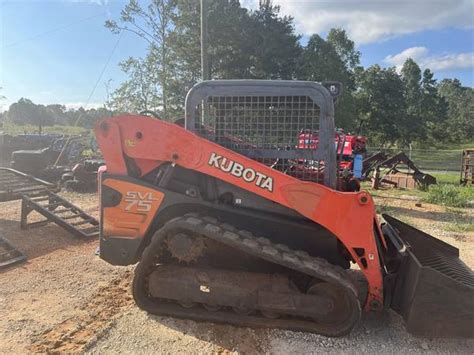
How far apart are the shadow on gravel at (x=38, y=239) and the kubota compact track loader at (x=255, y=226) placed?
113 inches

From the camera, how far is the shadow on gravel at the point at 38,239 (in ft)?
20.6

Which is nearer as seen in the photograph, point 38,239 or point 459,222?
point 38,239

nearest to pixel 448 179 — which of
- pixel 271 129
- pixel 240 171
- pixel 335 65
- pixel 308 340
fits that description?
pixel 335 65

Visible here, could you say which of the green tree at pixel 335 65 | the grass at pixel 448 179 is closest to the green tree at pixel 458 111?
the green tree at pixel 335 65

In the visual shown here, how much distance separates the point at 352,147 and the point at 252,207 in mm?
9652

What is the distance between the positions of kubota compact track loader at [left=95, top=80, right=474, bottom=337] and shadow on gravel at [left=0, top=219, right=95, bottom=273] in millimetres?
2875

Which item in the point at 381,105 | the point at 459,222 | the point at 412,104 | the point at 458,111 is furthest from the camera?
the point at 458,111

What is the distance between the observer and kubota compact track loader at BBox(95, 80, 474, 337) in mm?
3516

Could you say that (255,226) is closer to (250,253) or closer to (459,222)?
(250,253)

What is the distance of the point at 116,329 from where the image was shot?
3.71m

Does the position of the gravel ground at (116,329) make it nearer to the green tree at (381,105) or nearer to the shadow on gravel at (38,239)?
the shadow on gravel at (38,239)

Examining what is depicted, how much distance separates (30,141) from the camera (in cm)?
2197

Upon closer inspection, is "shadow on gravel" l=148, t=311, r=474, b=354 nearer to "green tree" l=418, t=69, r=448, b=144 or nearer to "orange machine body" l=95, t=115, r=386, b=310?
"orange machine body" l=95, t=115, r=386, b=310

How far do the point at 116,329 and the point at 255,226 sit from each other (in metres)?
1.52
